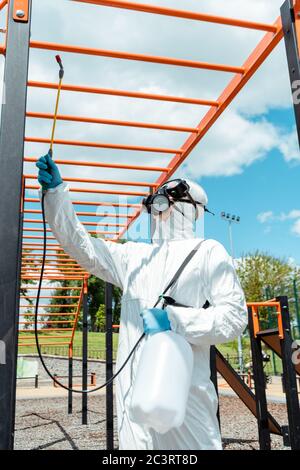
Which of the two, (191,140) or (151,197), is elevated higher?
(191,140)

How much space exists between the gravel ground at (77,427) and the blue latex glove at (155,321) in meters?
4.43

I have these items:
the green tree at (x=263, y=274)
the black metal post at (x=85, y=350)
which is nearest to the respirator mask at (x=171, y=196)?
the black metal post at (x=85, y=350)

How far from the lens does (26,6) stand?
6.71 feet

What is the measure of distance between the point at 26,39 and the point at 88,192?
2436mm

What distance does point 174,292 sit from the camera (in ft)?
7.43

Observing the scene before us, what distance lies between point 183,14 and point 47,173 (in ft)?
4.04

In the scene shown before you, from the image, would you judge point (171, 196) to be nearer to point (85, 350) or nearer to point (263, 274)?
point (85, 350)

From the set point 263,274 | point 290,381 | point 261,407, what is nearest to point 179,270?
point 290,381

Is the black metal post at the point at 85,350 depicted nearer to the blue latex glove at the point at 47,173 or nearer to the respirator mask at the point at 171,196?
the respirator mask at the point at 171,196

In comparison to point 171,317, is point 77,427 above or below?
below

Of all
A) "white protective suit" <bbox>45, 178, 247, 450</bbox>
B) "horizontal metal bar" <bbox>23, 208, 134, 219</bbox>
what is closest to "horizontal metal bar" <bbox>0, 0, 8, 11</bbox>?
"white protective suit" <bbox>45, 178, 247, 450</bbox>

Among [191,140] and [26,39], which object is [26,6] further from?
[191,140]

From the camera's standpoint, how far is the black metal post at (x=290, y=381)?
4.33 metres
